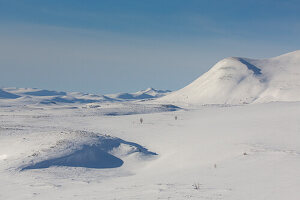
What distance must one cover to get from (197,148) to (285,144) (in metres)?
5.11

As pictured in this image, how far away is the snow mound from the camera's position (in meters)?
19.9

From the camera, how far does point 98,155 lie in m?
22.3

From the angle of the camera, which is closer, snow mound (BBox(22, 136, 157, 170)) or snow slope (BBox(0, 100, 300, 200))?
snow slope (BBox(0, 100, 300, 200))

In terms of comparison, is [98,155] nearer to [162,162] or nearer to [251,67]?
[162,162]

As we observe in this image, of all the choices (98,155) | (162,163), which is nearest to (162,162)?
(162,163)

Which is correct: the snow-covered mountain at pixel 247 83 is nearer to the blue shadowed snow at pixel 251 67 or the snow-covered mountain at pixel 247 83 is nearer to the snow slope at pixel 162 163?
the blue shadowed snow at pixel 251 67

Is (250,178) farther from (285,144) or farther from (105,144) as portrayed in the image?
(105,144)

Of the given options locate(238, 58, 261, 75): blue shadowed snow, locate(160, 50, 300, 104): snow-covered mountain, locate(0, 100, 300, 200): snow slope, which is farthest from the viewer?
locate(238, 58, 261, 75): blue shadowed snow

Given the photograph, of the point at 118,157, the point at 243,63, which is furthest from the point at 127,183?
the point at 243,63

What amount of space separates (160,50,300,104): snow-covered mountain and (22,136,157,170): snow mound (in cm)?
7642

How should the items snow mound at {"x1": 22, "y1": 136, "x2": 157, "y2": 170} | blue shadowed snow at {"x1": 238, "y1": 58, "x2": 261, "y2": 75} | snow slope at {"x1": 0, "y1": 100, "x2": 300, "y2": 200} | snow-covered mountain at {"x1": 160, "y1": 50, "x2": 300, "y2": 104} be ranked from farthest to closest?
blue shadowed snow at {"x1": 238, "y1": 58, "x2": 261, "y2": 75} < snow-covered mountain at {"x1": 160, "y1": 50, "x2": 300, "y2": 104} < snow mound at {"x1": 22, "y1": 136, "x2": 157, "y2": 170} < snow slope at {"x1": 0, "y1": 100, "x2": 300, "y2": 200}

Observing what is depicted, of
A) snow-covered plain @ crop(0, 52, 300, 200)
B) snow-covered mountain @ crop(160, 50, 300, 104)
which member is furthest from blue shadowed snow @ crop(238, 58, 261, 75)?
snow-covered plain @ crop(0, 52, 300, 200)

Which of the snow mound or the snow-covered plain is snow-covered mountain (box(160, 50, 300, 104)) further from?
the snow mound

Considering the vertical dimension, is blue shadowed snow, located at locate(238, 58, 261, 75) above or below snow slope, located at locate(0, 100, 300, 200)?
above
